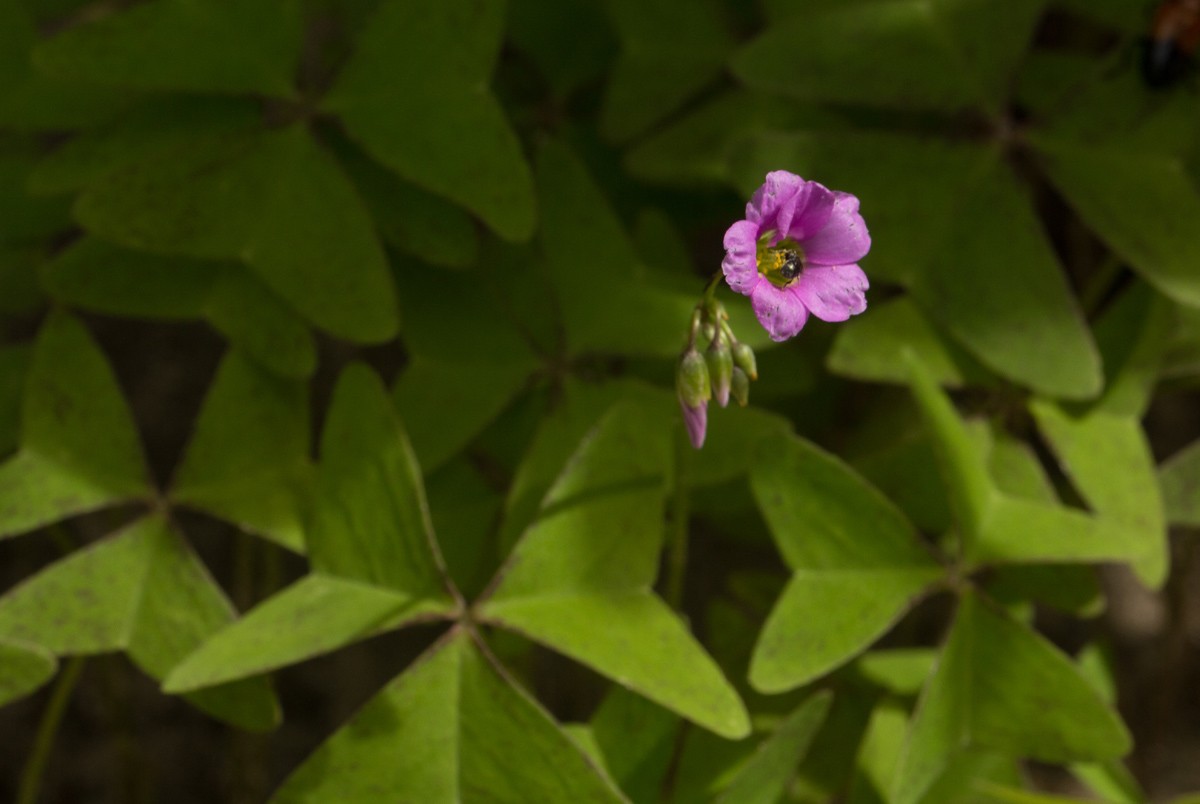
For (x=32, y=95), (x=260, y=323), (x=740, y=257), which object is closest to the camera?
(x=740, y=257)

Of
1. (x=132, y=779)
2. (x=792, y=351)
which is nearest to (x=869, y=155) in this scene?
(x=792, y=351)

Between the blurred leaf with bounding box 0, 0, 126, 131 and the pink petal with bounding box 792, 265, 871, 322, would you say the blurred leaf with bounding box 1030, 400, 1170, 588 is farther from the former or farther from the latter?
the blurred leaf with bounding box 0, 0, 126, 131

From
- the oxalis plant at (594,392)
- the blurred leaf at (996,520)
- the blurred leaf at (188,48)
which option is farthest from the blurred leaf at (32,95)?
the blurred leaf at (996,520)

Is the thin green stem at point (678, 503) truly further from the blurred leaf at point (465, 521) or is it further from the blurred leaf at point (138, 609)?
the blurred leaf at point (138, 609)

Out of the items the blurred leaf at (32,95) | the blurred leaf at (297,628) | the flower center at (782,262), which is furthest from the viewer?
the blurred leaf at (32,95)

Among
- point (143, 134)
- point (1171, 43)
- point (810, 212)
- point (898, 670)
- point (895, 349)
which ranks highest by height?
point (810, 212)

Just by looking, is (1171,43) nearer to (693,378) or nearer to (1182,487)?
(1182,487)

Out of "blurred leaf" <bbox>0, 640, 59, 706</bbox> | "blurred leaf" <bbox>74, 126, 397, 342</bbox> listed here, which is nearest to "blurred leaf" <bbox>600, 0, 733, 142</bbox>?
"blurred leaf" <bbox>74, 126, 397, 342</bbox>

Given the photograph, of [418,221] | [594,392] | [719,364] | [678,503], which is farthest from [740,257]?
[418,221]
